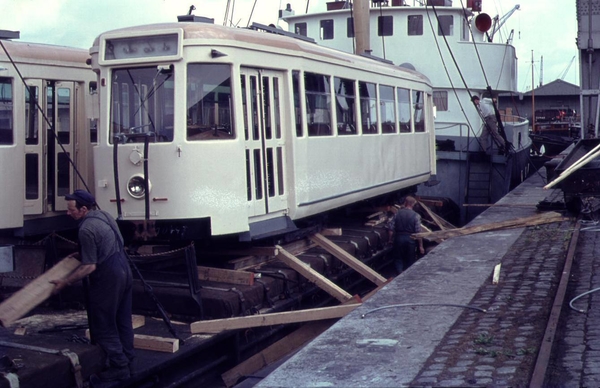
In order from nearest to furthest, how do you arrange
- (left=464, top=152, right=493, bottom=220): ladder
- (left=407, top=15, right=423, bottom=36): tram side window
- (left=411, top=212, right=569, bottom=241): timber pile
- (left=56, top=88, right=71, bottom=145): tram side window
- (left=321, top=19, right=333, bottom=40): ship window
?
(left=56, top=88, right=71, bottom=145): tram side window < (left=411, top=212, right=569, bottom=241): timber pile < (left=464, top=152, right=493, bottom=220): ladder < (left=407, top=15, right=423, bottom=36): tram side window < (left=321, top=19, right=333, bottom=40): ship window

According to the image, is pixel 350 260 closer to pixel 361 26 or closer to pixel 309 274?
pixel 309 274

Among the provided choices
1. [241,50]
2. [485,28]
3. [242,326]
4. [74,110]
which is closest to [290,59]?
[241,50]

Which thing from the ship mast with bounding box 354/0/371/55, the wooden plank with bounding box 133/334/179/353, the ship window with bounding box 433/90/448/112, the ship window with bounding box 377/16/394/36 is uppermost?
the ship window with bounding box 377/16/394/36

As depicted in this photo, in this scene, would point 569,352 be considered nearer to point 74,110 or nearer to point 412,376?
point 412,376

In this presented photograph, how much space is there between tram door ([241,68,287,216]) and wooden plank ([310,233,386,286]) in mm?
1566

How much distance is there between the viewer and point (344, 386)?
6.41 metres

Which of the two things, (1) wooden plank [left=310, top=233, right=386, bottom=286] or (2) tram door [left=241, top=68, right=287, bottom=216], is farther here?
(1) wooden plank [left=310, top=233, right=386, bottom=286]

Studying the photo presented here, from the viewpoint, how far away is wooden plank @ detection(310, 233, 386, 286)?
1198cm

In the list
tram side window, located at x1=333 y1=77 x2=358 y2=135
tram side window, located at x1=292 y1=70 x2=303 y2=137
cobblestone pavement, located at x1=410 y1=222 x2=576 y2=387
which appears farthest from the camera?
tram side window, located at x1=333 y1=77 x2=358 y2=135

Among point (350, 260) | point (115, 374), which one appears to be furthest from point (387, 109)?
point (115, 374)

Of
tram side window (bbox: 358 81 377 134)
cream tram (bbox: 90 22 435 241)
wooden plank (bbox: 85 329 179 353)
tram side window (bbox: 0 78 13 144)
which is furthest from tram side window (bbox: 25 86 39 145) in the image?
tram side window (bbox: 358 81 377 134)

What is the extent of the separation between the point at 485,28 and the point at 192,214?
19.0m

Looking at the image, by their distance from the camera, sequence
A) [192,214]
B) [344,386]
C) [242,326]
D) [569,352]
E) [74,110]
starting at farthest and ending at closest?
[74,110] < [192,214] < [242,326] < [569,352] < [344,386]

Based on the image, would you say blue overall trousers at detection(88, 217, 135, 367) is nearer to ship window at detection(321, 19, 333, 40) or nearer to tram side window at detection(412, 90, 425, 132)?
tram side window at detection(412, 90, 425, 132)
